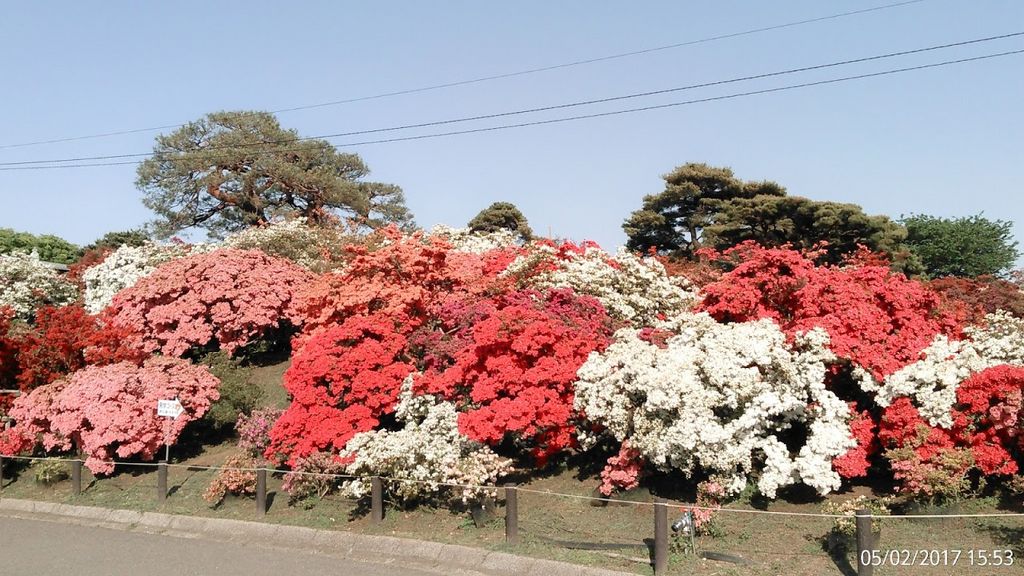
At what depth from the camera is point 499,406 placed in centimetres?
1032

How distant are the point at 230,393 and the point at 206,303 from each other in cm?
318

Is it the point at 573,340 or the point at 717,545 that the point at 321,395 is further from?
the point at 717,545

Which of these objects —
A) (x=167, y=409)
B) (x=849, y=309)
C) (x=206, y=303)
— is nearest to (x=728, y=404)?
(x=849, y=309)

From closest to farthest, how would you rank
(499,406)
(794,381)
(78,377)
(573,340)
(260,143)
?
1. (794,381)
2. (499,406)
3. (573,340)
4. (78,377)
5. (260,143)

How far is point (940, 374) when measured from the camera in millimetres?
9172

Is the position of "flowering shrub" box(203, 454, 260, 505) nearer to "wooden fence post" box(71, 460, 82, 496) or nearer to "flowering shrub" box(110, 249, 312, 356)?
"wooden fence post" box(71, 460, 82, 496)

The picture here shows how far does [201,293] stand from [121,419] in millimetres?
4817

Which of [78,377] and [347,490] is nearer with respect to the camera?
[347,490]

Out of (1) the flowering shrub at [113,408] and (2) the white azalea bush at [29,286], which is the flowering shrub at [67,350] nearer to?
(1) the flowering shrub at [113,408]

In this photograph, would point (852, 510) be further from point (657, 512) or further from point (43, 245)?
point (43, 245)

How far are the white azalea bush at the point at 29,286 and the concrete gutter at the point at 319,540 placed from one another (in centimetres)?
1202

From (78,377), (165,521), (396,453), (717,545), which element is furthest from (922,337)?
(78,377)

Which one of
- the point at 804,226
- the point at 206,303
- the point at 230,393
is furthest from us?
the point at 804,226

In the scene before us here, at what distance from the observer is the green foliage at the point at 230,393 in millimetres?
15461
